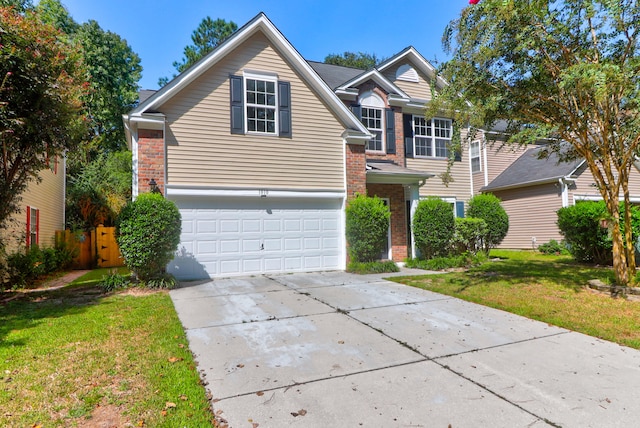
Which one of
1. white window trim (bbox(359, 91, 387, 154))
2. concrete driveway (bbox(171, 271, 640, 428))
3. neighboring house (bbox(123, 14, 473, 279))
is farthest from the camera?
white window trim (bbox(359, 91, 387, 154))

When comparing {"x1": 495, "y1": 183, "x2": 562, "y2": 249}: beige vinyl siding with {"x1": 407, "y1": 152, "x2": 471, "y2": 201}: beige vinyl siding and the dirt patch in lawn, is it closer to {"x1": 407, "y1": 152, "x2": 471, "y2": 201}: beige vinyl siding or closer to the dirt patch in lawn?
{"x1": 407, "y1": 152, "x2": 471, "y2": 201}: beige vinyl siding

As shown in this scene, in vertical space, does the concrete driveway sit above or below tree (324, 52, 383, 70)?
below

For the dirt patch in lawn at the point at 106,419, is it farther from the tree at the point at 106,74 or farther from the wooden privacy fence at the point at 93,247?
the tree at the point at 106,74

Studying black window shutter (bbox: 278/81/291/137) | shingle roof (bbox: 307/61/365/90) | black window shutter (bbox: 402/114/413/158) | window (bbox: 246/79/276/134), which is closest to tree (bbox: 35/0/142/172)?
shingle roof (bbox: 307/61/365/90)

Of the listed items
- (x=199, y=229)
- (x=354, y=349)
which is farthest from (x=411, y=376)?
(x=199, y=229)

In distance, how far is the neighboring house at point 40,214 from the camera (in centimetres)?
985

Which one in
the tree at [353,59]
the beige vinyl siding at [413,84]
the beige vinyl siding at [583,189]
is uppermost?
the tree at [353,59]

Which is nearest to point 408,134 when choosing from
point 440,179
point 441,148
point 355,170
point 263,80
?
point 441,148

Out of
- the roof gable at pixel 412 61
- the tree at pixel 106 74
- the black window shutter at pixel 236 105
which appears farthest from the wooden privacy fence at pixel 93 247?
the roof gable at pixel 412 61

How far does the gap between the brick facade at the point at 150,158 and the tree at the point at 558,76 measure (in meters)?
6.76

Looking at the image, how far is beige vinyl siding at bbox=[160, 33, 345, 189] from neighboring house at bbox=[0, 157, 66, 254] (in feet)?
9.59

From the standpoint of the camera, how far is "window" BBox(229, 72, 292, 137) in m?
10.3

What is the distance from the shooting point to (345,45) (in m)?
36.2

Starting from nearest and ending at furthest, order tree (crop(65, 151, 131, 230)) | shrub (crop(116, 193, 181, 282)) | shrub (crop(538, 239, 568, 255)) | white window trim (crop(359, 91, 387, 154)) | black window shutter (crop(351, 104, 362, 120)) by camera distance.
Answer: shrub (crop(116, 193, 181, 282)), black window shutter (crop(351, 104, 362, 120)), white window trim (crop(359, 91, 387, 154)), shrub (crop(538, 239, 568, 255)), tree (crop(65, 151, 131, 230))
